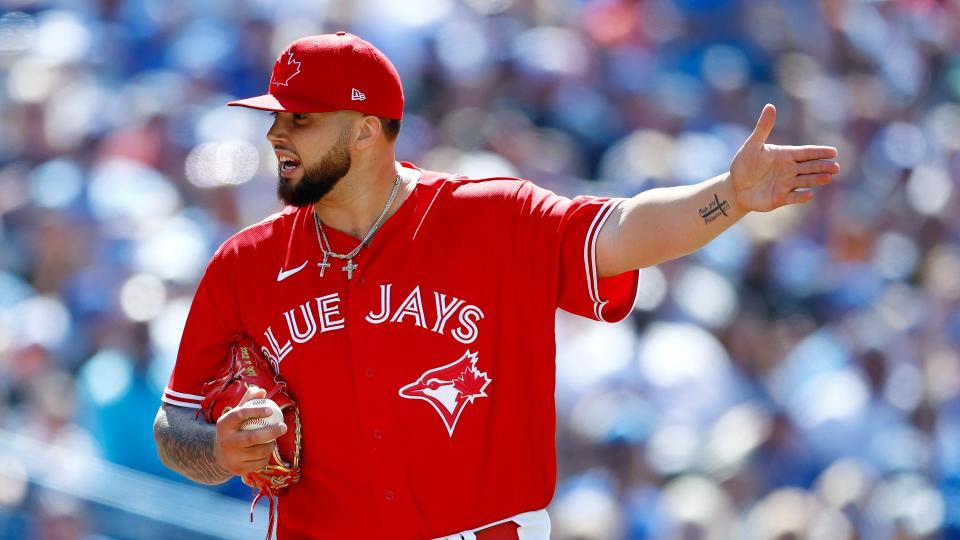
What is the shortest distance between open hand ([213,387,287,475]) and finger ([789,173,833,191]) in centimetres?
123

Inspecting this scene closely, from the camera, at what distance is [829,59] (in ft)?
30.2

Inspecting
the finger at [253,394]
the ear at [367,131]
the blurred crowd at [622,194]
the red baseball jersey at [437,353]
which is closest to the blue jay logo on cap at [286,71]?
the ear at [367,131]

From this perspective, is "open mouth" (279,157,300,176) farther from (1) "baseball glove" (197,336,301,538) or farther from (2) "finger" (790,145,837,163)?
(2) "finger" (790,145,837,163)

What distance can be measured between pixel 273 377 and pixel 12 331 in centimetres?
374

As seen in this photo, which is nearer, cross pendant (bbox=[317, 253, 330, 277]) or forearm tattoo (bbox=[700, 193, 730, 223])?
forearm tattoo (bbox=[700, 193, 730, 223])

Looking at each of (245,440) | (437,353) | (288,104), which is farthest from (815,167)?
(245,440)

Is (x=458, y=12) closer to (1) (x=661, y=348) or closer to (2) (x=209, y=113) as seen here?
(2) (x=209, y=113)

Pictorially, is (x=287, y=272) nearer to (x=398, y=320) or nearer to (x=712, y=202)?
(x=398, y=320)

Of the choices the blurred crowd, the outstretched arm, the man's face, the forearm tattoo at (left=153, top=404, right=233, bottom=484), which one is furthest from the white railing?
the outstretched arm

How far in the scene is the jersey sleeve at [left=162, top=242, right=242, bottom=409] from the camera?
3611 mm

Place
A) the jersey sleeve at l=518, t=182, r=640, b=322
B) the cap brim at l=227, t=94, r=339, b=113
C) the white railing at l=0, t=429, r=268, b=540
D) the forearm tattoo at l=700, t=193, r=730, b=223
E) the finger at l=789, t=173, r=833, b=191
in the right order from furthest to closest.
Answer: the white railing at l=0, t=429, r=268, b=540 < the cap brim at l=227, t=94, r=339, b=113 < the jersey sleeve at l=518, t=182, r=640, b=322 < the forearm tattoo at l=700, t=193, r=730, b=223 < the finger at l=789, t=173, r=833, b=191

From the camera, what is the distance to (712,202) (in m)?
3.22

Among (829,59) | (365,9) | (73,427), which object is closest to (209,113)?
(365,9)

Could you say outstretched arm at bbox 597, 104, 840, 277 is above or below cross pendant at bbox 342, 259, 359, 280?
above
